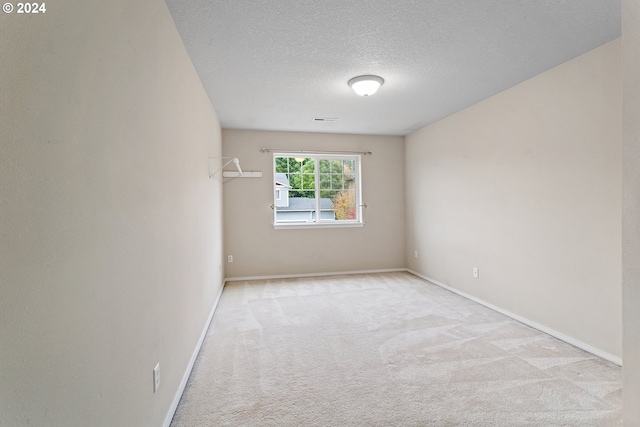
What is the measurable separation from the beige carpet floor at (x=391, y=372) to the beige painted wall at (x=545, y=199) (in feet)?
1.05

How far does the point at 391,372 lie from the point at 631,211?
→ 1654mm

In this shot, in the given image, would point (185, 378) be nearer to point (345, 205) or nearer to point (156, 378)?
point (156, 378)

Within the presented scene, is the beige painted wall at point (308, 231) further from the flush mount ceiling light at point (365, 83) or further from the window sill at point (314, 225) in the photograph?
the flush mount ceiling light at point (365, 83)

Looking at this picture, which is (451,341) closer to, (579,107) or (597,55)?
Answer: (579,107)

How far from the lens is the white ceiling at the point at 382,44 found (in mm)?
1824

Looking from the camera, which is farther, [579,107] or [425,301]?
[425,301]

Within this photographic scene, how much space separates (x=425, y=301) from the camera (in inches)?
143

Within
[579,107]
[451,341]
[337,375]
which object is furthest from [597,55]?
[337,375]

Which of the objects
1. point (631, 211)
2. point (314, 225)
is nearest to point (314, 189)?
point (314, 225)

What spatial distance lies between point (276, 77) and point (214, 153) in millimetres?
1406

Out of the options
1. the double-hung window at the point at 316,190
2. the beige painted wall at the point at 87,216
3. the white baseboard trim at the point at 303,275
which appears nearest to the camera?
the beige painted wall at the point at 87,216

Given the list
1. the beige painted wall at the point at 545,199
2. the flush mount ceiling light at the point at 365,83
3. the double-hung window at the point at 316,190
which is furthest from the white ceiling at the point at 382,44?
the double-hung window at the point at 316,190

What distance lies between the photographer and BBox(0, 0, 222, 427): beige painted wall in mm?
652

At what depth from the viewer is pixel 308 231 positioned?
16.4 feet
